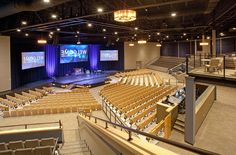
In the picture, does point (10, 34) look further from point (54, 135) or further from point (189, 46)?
point (189, 46)

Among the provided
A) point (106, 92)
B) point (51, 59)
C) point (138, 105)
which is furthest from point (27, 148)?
point (51, 59)

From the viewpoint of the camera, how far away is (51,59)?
27.4 meters

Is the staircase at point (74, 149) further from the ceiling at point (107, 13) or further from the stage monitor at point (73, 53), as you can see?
the stage monitor at point (73, 53)

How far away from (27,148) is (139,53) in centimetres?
3291

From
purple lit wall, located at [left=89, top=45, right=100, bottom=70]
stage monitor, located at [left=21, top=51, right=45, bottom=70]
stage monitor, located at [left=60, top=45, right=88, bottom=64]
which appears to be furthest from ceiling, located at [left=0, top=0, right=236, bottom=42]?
purple lit wall, located at [left=89, top=45, right=100, bottom=70]

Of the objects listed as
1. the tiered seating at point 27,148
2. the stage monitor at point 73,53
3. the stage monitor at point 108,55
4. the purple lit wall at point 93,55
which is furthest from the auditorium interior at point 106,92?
the stage monitor at point 108,55

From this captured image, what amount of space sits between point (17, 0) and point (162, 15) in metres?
8.57

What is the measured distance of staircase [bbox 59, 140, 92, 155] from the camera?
7.98 metres

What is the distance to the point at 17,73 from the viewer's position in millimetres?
21172

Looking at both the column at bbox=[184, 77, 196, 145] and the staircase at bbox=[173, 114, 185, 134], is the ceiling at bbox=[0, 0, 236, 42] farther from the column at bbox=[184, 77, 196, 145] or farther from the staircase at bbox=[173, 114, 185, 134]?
the staircase at bbox=[173, 114, 185, 134]

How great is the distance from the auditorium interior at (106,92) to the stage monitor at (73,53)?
13cm

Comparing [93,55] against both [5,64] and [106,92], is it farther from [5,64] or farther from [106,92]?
[5,64]

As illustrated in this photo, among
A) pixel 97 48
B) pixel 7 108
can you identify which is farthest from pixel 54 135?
pixel 97 48

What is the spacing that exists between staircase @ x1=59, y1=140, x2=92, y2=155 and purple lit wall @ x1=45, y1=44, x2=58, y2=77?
18900 mm
